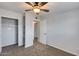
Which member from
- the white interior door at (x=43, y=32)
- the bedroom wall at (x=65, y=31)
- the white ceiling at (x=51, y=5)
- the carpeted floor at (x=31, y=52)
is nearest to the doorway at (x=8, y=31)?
the carpeted floor at (x=31, y=52)

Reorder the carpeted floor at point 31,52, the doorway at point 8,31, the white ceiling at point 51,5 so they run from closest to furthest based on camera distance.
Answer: the white ceiling at point 51,5 → the carpeted floor at point 31,52 → the doorway at point 8,31

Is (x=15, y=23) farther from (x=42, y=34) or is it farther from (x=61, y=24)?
(x=61, y=24)

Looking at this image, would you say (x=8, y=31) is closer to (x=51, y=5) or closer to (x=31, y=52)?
(x=31, y=52)

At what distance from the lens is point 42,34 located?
6035 mm

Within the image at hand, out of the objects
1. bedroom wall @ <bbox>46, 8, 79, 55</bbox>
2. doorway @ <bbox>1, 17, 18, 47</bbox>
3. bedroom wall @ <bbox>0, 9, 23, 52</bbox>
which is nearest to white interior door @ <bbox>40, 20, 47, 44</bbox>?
bedroom wall @ <bbox>46, 8, 79, 55</bbox>

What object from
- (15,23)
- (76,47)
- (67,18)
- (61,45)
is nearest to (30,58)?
(76,47)

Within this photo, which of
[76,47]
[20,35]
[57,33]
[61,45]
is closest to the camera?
[76,47]

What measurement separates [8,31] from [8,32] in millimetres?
70

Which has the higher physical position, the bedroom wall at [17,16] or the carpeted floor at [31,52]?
the bedroom wall at [17,16]

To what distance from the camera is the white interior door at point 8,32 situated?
4797 millimetres

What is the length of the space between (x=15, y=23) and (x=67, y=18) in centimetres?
368

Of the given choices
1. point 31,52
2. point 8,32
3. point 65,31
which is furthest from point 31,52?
point 8,32

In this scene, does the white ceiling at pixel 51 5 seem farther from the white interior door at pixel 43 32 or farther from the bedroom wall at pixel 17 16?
→ the white interior door at pixel 43 32

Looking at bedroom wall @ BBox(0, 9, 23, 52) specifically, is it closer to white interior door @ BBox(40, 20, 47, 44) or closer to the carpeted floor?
the carpeted floor
